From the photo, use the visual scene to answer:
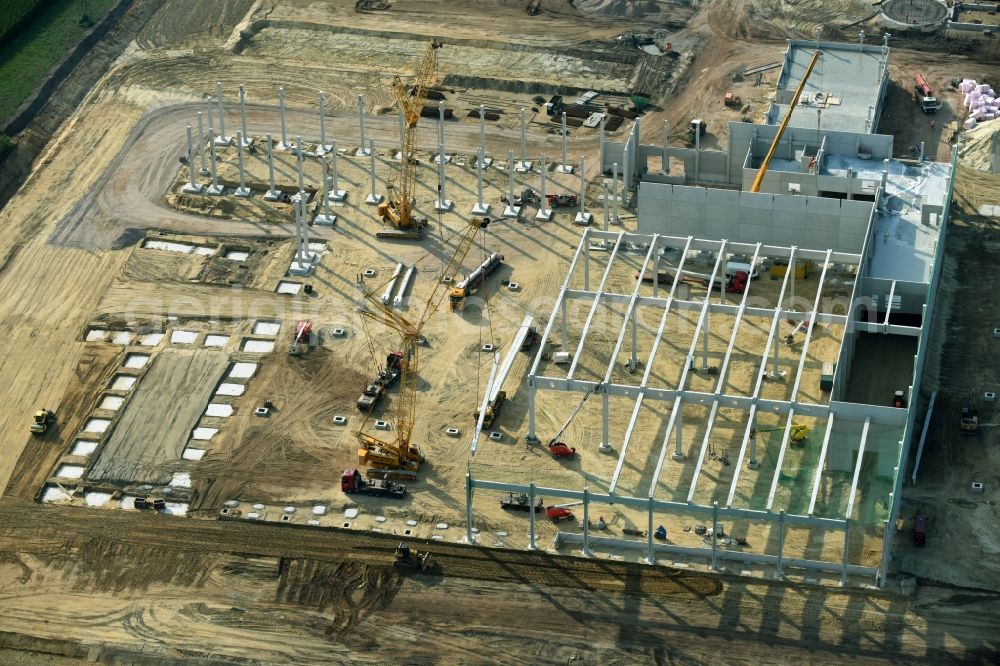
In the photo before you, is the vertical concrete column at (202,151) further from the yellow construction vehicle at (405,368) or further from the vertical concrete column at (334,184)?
the yellow construction vehicle at (405,368)

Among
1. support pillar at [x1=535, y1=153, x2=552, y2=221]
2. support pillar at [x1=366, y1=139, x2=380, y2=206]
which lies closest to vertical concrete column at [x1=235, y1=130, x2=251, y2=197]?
support pillar at [x1=366, y1=139, x2=380, y2=206]

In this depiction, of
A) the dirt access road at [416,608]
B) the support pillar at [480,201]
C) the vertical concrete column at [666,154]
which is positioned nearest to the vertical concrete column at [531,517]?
the dirt access road at [416,608]

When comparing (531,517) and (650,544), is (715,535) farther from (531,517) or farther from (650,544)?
(531,517)

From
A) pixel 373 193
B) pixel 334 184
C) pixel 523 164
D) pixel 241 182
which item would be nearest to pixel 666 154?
pixel 523 164

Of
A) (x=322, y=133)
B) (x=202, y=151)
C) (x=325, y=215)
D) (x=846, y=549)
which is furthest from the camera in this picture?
(x=202, y=151)

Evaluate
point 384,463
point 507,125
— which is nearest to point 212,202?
point 507,125

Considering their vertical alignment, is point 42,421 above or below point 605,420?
below
